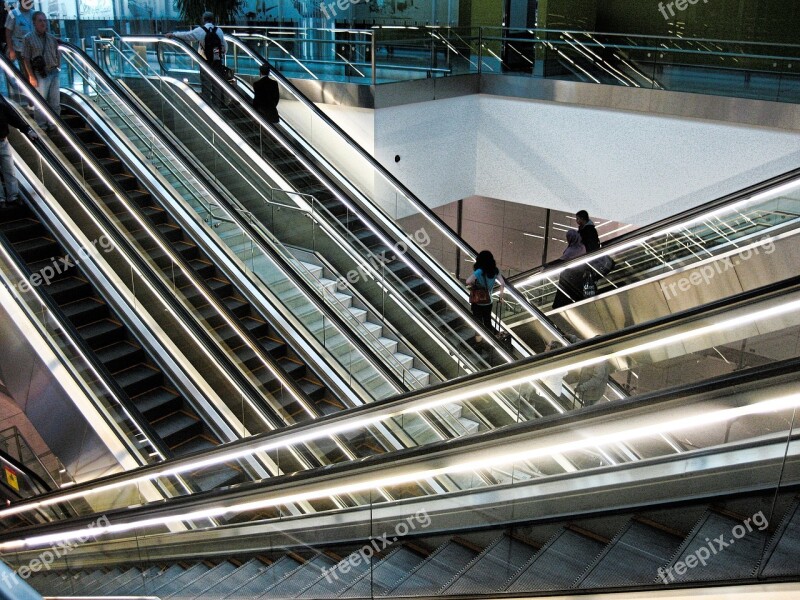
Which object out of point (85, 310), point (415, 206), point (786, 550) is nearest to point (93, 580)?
point (85, 310)

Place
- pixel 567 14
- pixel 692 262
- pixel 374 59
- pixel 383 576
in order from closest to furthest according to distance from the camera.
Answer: pixel 383 576
pixel 692 262
pixel 374 59
pixel 567 14

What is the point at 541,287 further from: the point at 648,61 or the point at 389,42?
the point at 389,42

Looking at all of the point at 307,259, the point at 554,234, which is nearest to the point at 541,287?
the point at 307,259

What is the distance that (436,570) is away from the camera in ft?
12.2

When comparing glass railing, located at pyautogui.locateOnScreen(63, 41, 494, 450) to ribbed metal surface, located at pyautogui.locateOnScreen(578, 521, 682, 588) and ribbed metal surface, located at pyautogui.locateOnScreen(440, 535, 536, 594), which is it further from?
ribbed metal surface, located at pyautogui.locateOnScreen(578, 521, 682, 588)

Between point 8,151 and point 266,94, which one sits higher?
point 266,94

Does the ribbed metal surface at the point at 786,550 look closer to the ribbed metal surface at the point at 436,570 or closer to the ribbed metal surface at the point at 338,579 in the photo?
the ribbed metal surface at the point at 436,570

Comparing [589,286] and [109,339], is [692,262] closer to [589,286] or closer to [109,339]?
[589,286]

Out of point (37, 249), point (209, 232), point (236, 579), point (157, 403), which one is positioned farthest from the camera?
point (209, 232)

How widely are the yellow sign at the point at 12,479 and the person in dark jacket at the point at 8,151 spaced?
134 inches

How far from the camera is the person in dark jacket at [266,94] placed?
1007 centimetres

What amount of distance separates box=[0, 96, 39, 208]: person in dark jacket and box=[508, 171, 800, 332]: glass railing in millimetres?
Answer: 5634

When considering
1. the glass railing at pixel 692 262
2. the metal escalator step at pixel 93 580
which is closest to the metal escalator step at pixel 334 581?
the metal escalator step at pixel 93 580

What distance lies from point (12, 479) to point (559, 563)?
27.6 ft
